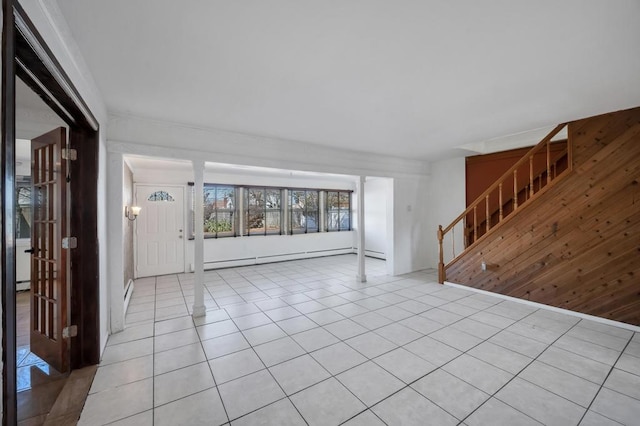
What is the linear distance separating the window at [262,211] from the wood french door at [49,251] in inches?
172

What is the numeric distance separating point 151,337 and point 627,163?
242 inches

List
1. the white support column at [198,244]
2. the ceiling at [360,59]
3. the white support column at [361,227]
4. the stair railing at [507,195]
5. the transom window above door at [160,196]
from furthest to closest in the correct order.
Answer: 1. the transom window above door at [160,196]
2. the white support column at [361,227]
3. the stair railing at [507,195]
4. the white support column at [198,244]
5. the ceiling at [360,59]

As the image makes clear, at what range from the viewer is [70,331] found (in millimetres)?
2516

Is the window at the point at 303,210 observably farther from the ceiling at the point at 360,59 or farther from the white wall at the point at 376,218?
the ceiling at the point at 360,59

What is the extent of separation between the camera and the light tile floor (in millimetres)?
1979

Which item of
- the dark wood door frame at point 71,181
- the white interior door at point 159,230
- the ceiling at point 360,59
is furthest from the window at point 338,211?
the dark wood door frame at point 71,181

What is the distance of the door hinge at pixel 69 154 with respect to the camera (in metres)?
2.49

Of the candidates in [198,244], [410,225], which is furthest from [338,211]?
[198,244]

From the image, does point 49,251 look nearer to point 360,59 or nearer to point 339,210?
point 360,59

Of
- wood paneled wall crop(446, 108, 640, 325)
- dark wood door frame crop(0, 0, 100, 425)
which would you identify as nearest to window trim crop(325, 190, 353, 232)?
wood paneled wall crop(446, 108, 640, 325)

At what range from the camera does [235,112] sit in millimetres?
3189

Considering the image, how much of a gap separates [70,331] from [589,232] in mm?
6059

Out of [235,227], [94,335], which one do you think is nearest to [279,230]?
[235,227]

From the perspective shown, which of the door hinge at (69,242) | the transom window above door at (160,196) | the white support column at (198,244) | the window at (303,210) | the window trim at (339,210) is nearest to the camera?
the door hinge at (69,242)
